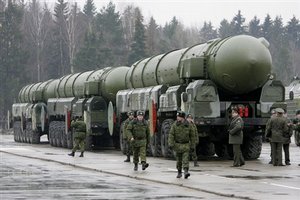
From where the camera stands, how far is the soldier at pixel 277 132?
24281 mm

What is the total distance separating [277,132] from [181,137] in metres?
5.28

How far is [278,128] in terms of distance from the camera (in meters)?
24.3

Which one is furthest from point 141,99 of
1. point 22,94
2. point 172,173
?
point 22,94

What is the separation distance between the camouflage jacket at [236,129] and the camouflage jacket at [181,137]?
4227 mm

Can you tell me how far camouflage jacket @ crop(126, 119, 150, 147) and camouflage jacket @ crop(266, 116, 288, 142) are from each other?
3.73 meters

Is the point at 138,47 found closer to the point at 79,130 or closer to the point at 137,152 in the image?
the point at 79,130

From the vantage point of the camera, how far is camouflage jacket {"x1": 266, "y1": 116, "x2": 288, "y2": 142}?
24.3 metres

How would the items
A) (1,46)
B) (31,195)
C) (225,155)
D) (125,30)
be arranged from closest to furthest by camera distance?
(31,195) → (225,155) → (1,46) → (125,30)

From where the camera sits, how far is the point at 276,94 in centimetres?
2669

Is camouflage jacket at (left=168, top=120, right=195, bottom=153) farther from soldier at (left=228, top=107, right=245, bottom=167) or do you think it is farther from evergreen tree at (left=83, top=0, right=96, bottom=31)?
evergreen tree at (left=83, top=0, right=96, bottom=31)

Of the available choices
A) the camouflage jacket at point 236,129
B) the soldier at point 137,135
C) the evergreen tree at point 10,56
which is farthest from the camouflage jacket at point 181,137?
the evergreen tree at point 10,56

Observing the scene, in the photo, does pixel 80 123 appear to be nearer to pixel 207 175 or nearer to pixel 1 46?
pixel 207 175

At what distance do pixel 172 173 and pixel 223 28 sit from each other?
143671 millimetres

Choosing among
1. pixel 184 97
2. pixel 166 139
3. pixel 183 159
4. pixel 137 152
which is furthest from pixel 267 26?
pixel 183 159
